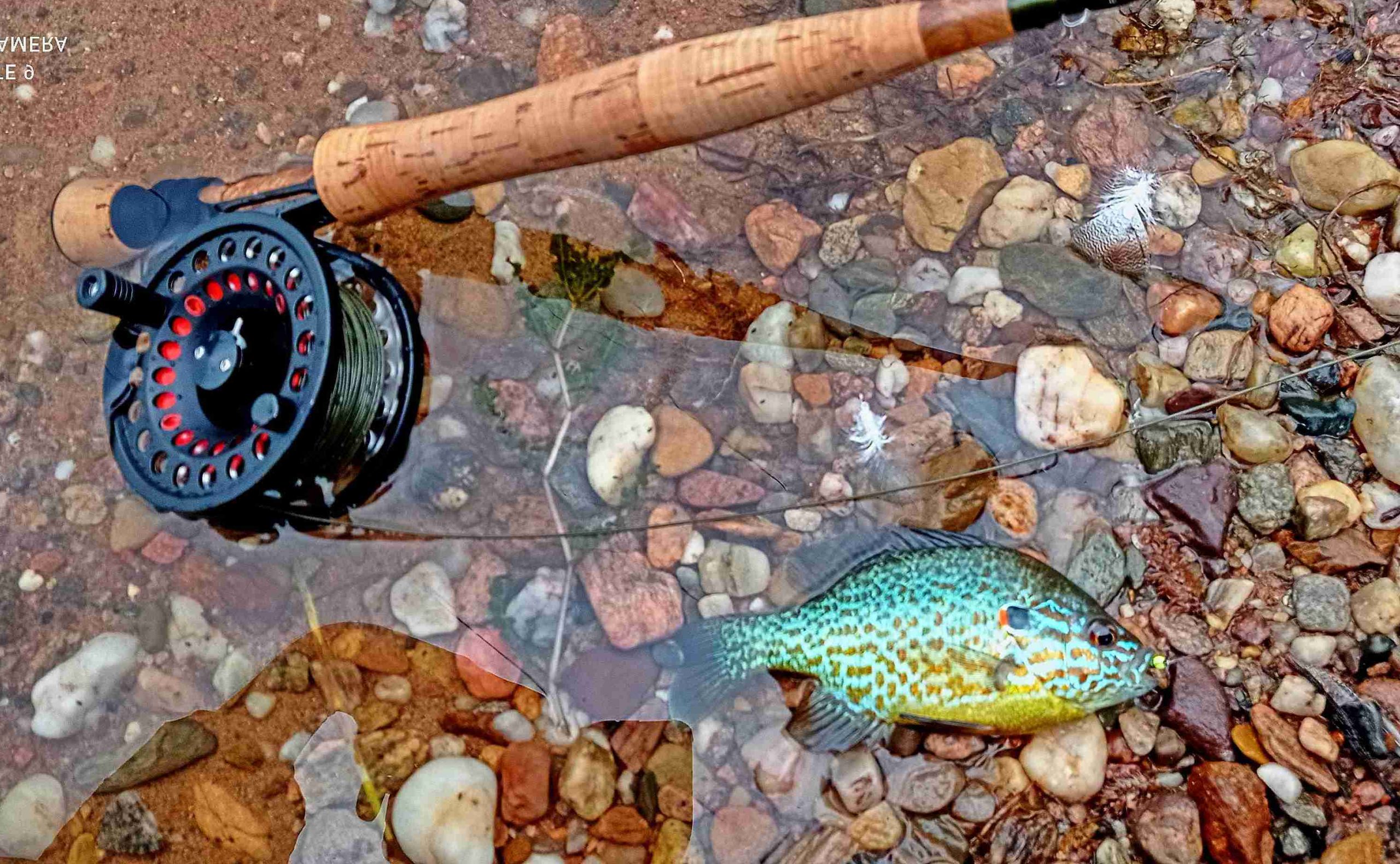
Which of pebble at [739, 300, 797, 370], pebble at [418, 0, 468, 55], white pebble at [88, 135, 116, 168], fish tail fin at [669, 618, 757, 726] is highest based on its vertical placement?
pebble at [418, 0, 468, 55]

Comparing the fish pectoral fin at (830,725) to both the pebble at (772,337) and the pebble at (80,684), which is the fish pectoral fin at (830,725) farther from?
the pebble at (80,684)

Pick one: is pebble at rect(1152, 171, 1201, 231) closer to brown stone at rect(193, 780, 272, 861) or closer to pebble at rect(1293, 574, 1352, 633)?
pebble at rect(1293, 574, 1352, 633)

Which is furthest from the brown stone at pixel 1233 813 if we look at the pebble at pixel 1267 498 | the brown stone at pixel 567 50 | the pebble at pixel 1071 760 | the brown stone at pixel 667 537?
the brown stone at pixel 567 50

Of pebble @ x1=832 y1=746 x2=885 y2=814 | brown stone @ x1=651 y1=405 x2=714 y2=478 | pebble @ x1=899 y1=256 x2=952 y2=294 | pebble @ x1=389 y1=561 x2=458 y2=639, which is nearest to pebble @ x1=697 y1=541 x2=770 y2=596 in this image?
brown stone @ x1=651 y1=405 x2=714 y2=478

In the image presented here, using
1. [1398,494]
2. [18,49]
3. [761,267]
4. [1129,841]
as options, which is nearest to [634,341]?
[761,267]

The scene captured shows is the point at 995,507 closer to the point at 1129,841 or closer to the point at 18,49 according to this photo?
the point at 1129,841

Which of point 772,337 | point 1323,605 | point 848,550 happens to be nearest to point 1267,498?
point 1323,605
